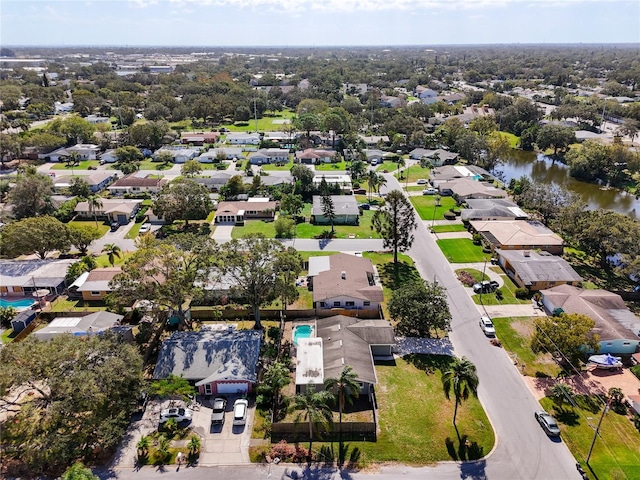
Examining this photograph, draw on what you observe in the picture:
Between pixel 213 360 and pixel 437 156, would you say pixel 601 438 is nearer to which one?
pixel 213 360

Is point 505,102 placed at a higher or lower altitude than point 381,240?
higher

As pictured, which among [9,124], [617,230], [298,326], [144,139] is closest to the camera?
[298,326]

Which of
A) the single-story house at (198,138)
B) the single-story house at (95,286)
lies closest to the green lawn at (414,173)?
the single-story house at (198,138)

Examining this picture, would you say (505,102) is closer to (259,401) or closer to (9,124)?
(259,401)

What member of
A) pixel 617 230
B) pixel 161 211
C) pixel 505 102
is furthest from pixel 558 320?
pixel 505 102

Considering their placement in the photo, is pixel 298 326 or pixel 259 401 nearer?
pixel 259 401

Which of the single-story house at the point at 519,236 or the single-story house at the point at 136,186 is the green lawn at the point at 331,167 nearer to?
the single-story house at the point at 136,186
